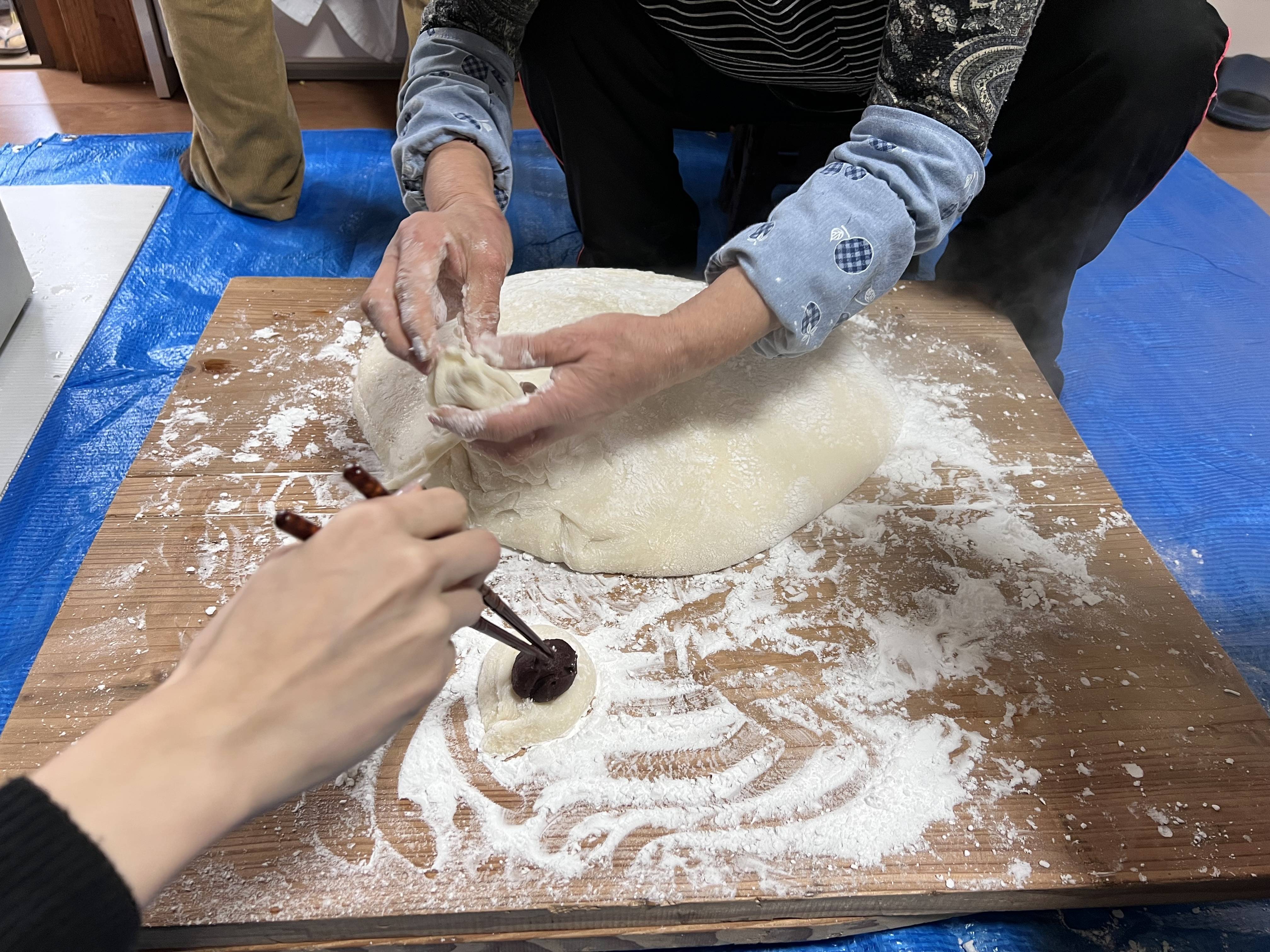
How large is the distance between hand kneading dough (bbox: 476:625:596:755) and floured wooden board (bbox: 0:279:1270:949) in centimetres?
2

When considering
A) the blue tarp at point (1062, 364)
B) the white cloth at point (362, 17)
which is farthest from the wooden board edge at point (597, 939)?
the white cloth at point (362, 17)

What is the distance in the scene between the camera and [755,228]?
112cm

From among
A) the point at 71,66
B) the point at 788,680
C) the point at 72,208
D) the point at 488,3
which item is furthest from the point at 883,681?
the point at 71,66

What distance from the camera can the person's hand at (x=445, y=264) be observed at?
107 cm

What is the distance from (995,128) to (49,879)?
6.24 feet

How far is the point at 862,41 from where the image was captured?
4.51ft

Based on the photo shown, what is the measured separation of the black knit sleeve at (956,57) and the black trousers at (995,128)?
43cm

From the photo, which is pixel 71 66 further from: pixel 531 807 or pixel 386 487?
pixel 531 807

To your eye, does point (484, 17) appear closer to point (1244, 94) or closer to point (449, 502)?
point (449, 502)

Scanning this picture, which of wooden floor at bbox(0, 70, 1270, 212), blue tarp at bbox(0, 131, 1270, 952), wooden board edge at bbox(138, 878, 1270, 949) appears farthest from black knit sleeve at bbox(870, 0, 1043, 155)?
wooden floor at bbox(0, 70, 1270, 212)

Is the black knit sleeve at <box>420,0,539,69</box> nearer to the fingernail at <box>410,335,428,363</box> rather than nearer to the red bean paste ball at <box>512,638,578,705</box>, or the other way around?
the fingernail at <box>410,335,428,363</box>

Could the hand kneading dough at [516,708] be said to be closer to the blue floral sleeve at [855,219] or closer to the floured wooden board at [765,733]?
the floured wooden board at [765,733]

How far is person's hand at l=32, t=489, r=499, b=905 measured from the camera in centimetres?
55

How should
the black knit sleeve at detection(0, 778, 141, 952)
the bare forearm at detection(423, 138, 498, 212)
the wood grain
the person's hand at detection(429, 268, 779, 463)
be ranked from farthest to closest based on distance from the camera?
the wood grain < the bare forearm at detection(423, 138, 498, 212) < the person's hand at detection(429, 268, 779, 463) < the black knit sleeve at detection(0, 778, 141, 952)
